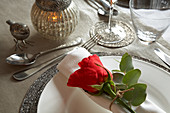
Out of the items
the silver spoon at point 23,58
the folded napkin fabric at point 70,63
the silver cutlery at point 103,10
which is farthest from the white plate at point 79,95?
the silver cutlery at point 103,10

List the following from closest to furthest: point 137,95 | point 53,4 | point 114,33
→ point 137,95
point 53,4
point 114,33

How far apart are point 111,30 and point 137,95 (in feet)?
1.32

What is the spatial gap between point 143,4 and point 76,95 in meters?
0.40

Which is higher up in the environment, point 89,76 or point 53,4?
point 53,4

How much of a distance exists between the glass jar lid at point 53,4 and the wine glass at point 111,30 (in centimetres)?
15

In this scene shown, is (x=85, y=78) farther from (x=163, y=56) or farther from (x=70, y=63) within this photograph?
(x=163, y=56)

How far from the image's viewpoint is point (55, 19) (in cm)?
68

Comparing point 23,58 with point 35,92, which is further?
point 23,58

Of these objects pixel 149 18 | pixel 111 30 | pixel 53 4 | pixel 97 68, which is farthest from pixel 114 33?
pixel 97 68

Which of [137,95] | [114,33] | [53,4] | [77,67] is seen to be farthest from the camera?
[114,33]

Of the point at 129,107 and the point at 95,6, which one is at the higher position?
the point at 95,6

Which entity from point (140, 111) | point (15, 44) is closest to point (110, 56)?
point (140, 111)

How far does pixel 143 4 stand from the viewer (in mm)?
738

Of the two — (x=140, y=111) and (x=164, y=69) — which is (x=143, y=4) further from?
(x=140, y=111)
